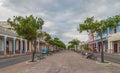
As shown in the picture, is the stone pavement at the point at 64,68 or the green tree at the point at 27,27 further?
the green tree at the point at 27,27

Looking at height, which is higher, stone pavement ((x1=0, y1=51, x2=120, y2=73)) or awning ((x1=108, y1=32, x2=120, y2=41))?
awning ((x1=108, y1=32, x2=120, y2=41))

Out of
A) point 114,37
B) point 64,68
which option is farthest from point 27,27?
point 114,37

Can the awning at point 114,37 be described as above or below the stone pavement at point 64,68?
above

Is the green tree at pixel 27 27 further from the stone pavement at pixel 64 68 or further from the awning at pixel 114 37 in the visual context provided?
the awning at pixel 114 37

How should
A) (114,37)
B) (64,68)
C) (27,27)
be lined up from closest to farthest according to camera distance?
(64,68)
(27,27)
(114,37)

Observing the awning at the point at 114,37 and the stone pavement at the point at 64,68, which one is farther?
the awning at the point at 114,37

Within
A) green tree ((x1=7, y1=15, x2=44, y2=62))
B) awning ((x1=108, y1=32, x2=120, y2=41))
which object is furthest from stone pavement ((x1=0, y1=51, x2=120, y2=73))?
awning ((x1=108, y1=32, x2=120, y2=41))

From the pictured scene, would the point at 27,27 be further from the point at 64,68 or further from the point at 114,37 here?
the point at 114,37

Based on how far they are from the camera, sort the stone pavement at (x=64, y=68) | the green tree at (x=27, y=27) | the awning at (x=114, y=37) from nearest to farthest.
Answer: the stone pavement at (x=64, y=68) → the green tree at (x=27, y=27) → the awning at (x=114, y=37)

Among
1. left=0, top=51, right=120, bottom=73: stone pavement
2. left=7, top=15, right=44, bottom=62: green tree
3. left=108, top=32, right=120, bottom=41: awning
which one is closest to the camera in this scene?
left=0, top=51, right=120, bottom=73: stone pavement

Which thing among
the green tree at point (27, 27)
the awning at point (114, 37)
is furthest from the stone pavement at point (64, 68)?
the awning at point (114, 37)

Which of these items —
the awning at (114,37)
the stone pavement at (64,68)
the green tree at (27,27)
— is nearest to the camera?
the stone pavement at (64,68)

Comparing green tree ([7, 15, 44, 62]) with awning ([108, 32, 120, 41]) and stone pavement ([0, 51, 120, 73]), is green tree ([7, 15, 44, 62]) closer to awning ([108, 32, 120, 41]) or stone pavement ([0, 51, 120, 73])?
stone pavement ([0, 51, 120, 73])

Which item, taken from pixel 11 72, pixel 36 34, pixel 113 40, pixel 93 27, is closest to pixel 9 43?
pixel 113 40
